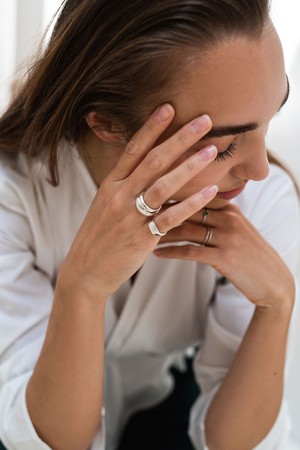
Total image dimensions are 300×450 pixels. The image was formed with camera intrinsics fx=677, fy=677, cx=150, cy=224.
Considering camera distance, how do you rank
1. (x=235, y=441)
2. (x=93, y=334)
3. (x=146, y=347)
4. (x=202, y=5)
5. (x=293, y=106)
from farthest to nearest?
1. (x=293, y=106)
2. (x=146, y=347)
3. (x=235, y=441)
4. (x=93, y=334)
5. (x=202, y=5)

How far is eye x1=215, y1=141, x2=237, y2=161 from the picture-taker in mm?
879

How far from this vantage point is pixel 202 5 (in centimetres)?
82

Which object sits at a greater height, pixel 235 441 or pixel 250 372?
pixel 250 372

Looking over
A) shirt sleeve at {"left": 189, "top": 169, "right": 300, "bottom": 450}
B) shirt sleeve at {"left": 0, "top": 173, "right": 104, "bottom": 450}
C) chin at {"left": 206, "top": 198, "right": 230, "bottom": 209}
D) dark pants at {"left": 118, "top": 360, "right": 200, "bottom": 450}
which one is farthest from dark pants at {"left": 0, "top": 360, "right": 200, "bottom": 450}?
chin at {"left": 206, "top": 198, "right": 230, "bottom": 209}

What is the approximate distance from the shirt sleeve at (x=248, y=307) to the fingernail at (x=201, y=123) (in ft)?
1.18

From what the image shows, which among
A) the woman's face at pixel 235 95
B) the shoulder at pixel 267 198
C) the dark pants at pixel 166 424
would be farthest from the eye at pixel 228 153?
the dark pants at pixel 166 424

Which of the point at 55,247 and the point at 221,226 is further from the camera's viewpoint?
the point at 55,247

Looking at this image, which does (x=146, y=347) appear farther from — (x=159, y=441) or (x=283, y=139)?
(x=283, y=139)

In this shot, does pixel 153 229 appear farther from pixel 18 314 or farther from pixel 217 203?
pixel 18 314

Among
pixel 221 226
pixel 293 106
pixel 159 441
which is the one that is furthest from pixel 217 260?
pixel 293 106

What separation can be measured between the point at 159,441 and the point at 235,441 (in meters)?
0.24

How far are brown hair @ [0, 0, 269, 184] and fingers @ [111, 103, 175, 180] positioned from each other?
0.02 meters

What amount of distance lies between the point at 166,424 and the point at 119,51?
31.4 inches

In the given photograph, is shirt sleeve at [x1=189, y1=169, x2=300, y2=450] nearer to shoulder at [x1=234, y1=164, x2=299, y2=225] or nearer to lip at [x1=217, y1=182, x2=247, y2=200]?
shoulder at [x1=234, y1=164, x2=299, y2=225]
